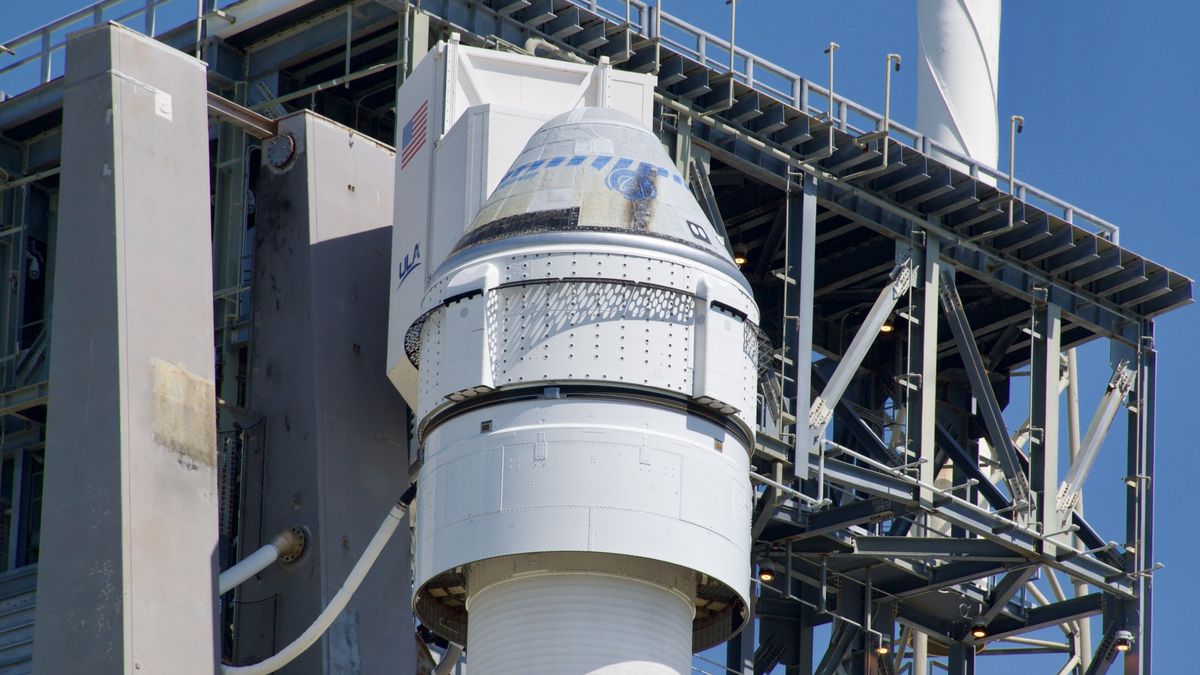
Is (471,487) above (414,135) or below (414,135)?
below

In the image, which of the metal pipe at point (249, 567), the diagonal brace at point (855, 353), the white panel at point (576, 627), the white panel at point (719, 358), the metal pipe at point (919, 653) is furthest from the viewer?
the metal pipe at point (919, 653)

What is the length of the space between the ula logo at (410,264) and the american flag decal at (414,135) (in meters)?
1.89

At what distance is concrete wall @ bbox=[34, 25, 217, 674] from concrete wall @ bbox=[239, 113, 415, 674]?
9.44ft

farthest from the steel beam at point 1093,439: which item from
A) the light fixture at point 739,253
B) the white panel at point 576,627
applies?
the white panel at point 576,627

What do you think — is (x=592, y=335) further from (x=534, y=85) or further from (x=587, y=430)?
(x=534, y=85)

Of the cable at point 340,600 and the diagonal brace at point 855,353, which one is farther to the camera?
the diagonal brace at point 855,353

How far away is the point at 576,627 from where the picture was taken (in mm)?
31641

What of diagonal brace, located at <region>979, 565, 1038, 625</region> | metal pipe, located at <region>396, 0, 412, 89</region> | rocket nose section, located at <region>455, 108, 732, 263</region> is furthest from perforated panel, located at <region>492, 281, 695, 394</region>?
diagonal brace, located at <region>979, 565, 1038, 625</region>

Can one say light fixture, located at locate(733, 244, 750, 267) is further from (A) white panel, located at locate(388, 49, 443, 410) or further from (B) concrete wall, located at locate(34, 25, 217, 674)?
(B) concrete wall, located at locate(34, 25, 217, 674)

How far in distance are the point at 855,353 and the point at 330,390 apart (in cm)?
1185

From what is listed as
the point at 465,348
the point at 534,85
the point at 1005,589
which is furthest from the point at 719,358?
the point at 1005,589

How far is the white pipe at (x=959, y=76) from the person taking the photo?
5853 cm

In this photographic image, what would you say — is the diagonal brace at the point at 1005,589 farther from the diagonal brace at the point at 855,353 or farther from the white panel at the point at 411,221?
the white panel at the point at 411,221

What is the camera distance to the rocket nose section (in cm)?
3378
